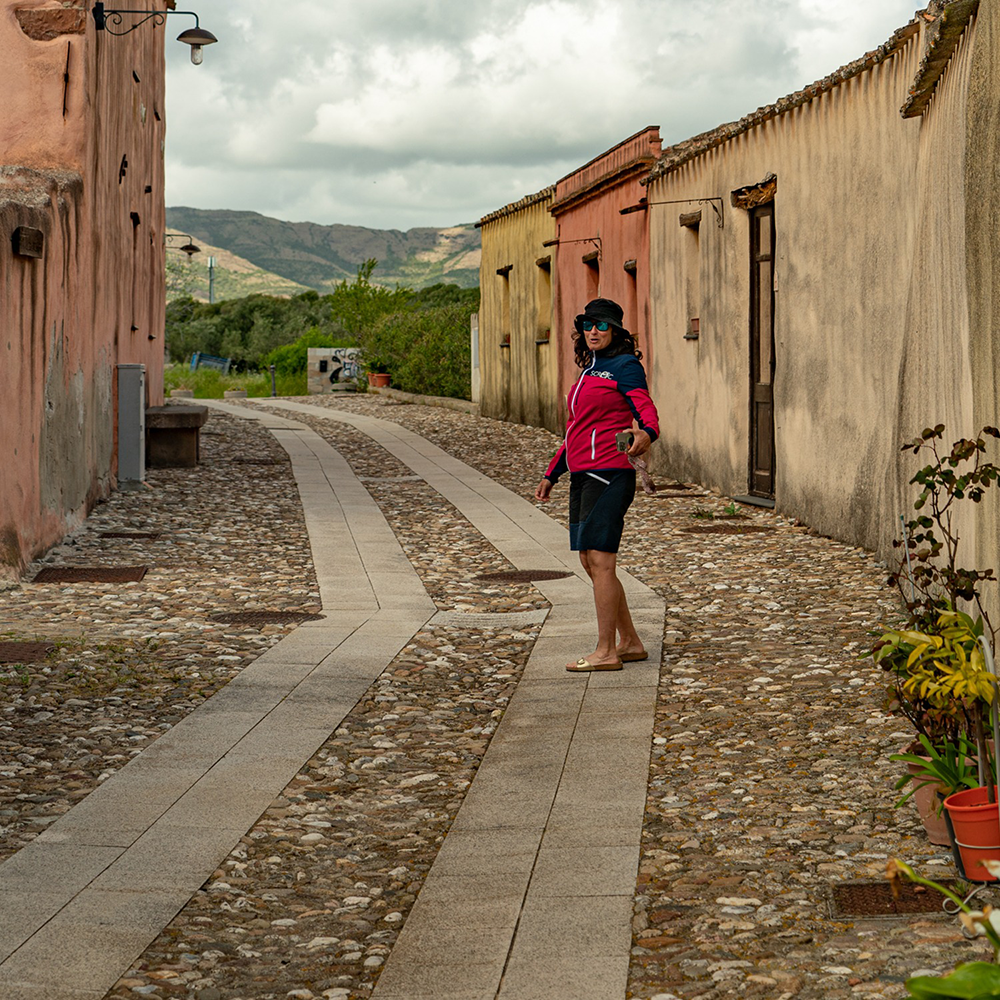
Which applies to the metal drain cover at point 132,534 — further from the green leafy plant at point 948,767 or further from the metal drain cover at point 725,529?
the green leafy plant at point 948,767

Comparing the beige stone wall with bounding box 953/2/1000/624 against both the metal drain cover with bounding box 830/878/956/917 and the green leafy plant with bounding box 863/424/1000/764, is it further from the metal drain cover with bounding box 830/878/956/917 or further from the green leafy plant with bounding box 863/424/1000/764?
the metal drain cover with bounding box 830/878/956/917

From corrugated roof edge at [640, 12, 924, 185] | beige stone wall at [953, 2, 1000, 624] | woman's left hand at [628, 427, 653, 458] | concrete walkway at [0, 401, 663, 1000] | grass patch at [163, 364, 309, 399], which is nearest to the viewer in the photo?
concrete walkway at [0, 401, 663, 1000]

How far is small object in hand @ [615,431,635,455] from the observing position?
6.04m

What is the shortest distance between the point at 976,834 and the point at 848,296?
682cm

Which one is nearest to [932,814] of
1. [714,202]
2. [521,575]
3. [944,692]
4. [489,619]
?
[944,692]

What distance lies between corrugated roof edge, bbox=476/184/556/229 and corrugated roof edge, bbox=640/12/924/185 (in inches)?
232

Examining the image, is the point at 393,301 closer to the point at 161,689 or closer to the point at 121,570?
the point at 121,570

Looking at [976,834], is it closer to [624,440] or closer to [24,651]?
[624,440]

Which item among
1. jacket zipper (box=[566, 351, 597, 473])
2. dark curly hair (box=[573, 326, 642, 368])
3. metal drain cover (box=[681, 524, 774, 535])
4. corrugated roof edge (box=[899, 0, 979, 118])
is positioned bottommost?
metal drain cover (box=[681, 524, 774, 535])

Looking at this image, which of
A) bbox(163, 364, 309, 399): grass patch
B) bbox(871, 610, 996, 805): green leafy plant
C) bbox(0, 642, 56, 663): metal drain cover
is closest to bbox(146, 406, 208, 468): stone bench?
bbox(0, 642, 56, 663): metal drain cover

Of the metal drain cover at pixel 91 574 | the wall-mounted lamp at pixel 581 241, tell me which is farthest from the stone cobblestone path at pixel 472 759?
the wall-mounted lamp at pixel 581 241

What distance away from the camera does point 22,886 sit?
12.4 feet

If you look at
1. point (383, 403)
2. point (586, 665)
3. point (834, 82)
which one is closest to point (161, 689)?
point (586, 665)

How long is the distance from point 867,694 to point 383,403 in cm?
2462
